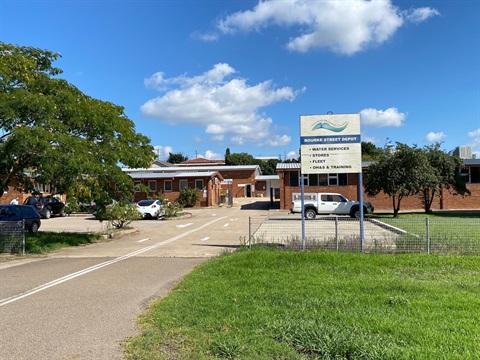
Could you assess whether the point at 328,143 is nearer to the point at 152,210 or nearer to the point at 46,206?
the point at 152,210

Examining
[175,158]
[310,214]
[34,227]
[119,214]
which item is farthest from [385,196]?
[175,158]

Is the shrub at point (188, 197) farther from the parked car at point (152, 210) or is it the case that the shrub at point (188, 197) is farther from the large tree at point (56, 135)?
the large tree at point (56, 135)

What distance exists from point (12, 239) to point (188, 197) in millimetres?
30506

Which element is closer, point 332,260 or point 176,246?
point 332,260

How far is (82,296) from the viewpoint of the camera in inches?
282

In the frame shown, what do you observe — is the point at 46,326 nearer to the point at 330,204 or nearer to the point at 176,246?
the point at 176,246

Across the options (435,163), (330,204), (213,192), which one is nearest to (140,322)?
(330,204)

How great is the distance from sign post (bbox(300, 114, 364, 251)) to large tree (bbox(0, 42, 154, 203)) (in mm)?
6447

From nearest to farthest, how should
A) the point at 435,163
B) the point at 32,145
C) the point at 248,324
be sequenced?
the point at 248,324
the point at 32,145
the point at 435,163

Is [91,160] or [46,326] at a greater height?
[91,160]

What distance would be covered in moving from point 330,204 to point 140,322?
23141 mm

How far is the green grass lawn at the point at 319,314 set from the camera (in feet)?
14.1

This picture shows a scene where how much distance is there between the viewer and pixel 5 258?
12.2 metres

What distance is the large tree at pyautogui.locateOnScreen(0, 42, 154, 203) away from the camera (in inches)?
459
